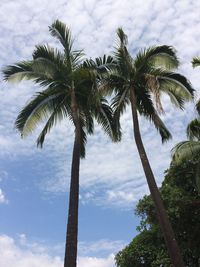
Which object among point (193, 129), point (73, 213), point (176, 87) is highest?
point (193, 129)

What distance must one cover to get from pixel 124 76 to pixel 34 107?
4.55 metres

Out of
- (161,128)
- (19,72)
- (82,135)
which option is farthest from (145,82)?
(19,72)

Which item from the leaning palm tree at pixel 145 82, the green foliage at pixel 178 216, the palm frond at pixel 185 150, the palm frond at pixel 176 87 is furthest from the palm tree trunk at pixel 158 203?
the green foliage at pixel 178 216

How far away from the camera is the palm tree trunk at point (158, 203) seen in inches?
564

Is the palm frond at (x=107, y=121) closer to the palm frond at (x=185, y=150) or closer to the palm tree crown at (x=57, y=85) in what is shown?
the palm tree crown at (x=57, y=85)

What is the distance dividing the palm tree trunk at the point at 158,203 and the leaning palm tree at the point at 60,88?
200 centimetres

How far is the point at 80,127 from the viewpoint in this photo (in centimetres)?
1944

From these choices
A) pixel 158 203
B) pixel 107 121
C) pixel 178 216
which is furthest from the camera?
pixel 178 216

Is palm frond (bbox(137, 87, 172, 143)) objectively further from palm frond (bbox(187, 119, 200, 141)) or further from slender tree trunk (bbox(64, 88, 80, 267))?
palm frond (bbox(187, 119, 200, 141))

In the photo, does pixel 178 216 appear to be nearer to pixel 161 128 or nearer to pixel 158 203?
pixel 161 128

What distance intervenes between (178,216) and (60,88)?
10812 millimetres

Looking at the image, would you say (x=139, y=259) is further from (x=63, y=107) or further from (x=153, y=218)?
(x=63, y=107)

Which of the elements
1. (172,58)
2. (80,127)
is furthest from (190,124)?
(80,127)

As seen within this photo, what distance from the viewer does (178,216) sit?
952 inches
